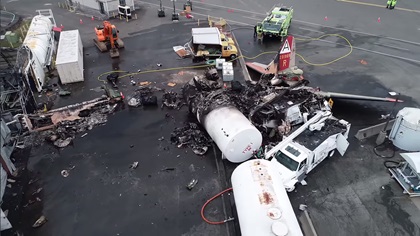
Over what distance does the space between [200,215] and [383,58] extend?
24.5 m

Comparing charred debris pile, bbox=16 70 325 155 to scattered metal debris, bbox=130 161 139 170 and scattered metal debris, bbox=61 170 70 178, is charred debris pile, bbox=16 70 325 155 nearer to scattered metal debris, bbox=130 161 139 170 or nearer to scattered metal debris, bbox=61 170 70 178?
scattered metal debris, bbox=61 170 70 178

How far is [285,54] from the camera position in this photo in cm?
2450

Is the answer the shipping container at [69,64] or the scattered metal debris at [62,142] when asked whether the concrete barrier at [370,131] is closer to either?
the scattered metal debris at [62,142]

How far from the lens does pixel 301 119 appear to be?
21500 mm

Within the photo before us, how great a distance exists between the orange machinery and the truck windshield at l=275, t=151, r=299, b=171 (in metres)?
19.8

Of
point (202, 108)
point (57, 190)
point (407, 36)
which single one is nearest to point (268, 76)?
point (202, 108)

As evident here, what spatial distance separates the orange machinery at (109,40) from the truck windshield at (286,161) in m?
19.8

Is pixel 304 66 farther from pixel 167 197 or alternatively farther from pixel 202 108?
pixel 167 197

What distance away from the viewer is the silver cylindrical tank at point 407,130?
64.3 feet

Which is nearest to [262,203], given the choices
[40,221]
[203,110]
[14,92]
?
[203,110]

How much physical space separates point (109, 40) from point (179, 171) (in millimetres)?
19241

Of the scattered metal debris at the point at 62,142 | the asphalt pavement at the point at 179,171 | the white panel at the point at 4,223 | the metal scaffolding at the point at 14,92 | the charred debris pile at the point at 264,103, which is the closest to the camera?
the white panel at the point at 4,223

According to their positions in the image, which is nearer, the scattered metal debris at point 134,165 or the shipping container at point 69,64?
the scattered metal debris at point 134,165

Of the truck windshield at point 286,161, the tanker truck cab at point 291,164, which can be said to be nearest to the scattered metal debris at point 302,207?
the tanker truck cab at point 291,164
